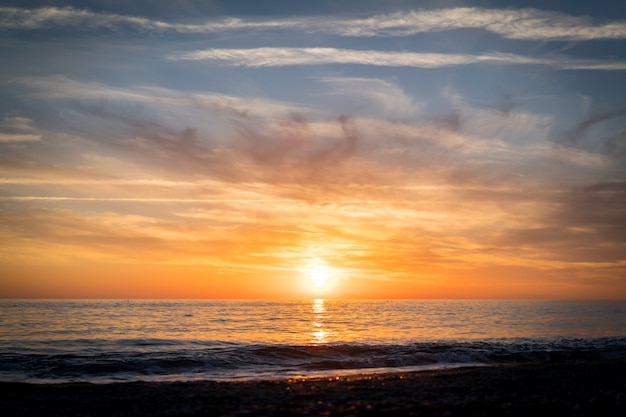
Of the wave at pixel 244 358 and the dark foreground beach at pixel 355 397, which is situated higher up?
the dark foreground beach at pixel 355 397

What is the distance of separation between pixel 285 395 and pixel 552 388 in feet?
34.8

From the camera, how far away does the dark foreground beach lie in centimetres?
1455

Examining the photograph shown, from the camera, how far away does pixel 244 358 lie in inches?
1446

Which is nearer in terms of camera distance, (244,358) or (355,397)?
(355,397)

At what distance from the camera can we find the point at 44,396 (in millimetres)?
20141

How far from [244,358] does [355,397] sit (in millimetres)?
21331

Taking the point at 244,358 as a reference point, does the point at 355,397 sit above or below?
above

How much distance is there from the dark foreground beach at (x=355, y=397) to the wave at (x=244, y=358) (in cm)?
750

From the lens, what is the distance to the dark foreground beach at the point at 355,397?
14.6 m

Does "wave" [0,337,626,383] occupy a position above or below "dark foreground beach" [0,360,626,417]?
below

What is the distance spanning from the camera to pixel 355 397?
17.1 m

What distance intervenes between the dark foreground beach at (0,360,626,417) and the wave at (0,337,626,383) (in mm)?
7504

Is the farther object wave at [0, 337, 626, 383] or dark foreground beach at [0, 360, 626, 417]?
wave at [0, 337, 626, 383]

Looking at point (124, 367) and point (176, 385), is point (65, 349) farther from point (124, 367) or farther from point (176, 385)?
point (176, 385)
